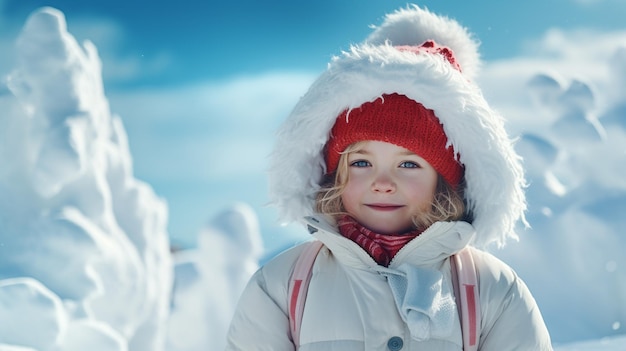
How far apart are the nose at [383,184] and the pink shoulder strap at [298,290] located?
8.6 inches

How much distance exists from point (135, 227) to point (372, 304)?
4512mm

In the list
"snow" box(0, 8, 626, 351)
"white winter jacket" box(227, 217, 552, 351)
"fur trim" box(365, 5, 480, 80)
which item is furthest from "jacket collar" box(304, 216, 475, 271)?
"snow" box(0, 8, 626, 351)

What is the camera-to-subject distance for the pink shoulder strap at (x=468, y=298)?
5.51 feet

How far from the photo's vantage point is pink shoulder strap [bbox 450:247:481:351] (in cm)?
168

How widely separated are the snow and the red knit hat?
3.02 meters

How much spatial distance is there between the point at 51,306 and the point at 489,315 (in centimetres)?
316

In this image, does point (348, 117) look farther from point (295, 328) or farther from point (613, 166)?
point (613, 166)

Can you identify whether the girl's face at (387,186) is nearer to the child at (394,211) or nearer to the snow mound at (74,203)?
the child at (394,211)

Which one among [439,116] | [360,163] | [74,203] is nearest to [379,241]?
[360,163]

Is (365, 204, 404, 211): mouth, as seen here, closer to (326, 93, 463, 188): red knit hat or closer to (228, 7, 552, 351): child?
(228, 7, 552, 351): child

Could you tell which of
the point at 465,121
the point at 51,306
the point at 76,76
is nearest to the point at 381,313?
the point at 465,121

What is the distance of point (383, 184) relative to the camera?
176cm

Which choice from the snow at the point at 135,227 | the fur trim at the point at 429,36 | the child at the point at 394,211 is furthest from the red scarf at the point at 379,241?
the snow at the point at 135,227

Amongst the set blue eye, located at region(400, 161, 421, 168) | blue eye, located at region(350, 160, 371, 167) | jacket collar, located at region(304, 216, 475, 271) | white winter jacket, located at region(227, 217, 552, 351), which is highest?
blue eye, located at region(350, 160, 371, 167)
